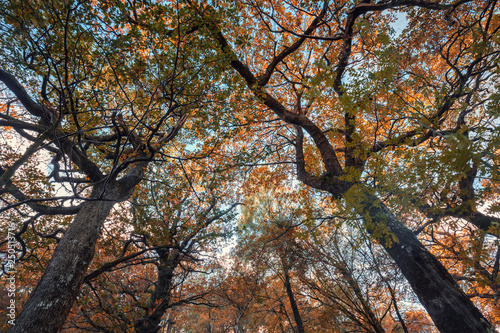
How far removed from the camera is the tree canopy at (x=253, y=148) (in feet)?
6.63

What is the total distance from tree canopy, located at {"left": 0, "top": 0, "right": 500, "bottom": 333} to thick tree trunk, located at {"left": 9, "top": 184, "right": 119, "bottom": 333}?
20 mm

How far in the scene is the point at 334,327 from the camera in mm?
6352

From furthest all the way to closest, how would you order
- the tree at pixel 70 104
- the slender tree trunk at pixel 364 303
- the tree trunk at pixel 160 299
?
the tree trunk at pixel 160 299, the slender tree trunk at pixel 364 303, the tree at pixel 70 104

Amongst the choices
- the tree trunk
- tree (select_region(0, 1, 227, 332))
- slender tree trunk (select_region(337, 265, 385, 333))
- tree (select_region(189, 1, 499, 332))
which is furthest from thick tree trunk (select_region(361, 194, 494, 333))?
the tree trunk

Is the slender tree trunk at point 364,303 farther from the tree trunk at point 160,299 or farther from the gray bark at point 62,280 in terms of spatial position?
the gray bark at point 62,280

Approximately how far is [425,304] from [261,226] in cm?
656

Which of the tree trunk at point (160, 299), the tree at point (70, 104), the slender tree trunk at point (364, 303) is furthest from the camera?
the tree trunk at point (160, 299)

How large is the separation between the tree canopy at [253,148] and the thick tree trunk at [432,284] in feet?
0.06

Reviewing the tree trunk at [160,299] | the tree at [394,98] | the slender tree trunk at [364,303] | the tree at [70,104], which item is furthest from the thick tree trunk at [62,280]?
the slender tree trunk at [364,303]

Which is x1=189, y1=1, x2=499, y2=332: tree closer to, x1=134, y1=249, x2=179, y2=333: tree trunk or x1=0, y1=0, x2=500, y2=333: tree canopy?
x1=0, y1=0, x2=500, y2=333: tree canopy

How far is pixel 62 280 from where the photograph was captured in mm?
2576

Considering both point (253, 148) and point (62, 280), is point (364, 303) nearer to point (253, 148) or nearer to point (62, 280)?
point (253, 148)

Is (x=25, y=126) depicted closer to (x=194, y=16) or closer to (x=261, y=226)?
(x=194, y=16)

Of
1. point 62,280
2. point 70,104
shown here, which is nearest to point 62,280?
point 62,280
